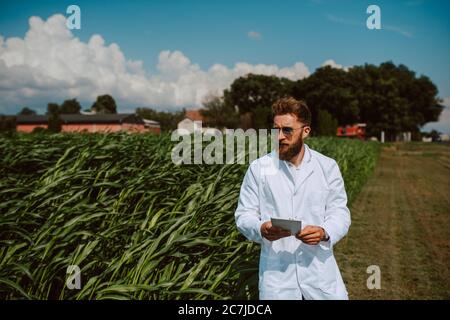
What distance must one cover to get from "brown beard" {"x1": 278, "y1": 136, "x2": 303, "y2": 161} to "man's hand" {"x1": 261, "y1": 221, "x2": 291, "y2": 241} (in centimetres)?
47

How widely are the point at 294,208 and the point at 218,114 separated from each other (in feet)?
184

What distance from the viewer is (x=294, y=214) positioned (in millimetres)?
2596

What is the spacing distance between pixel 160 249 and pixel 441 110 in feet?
315

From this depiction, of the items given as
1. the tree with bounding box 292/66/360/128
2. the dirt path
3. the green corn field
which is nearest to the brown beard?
the green corn field

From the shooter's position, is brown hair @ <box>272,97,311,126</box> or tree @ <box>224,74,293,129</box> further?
tree @ <box>224,74,293,129</box>

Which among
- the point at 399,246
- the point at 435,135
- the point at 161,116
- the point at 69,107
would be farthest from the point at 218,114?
the point at 435,135

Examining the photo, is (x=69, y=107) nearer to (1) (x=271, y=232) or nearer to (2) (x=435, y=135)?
(2) (x=435, y=135)

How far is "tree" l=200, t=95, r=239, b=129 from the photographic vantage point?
5559cm

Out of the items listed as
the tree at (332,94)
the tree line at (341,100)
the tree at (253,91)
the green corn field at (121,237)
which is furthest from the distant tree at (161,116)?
the green corn field at (121,237)

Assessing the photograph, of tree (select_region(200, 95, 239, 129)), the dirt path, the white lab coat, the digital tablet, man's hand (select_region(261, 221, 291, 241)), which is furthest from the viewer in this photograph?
tree (select_region(200, 95, 239, 129))

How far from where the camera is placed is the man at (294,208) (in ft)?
8.38

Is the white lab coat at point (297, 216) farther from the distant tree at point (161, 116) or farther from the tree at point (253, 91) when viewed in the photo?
the tree at point (253, 91)

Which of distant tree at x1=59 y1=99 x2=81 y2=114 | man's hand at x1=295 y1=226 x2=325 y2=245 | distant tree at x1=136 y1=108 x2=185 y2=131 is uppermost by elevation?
distant tree at x1=59 y1=99 x2=81 y2=114

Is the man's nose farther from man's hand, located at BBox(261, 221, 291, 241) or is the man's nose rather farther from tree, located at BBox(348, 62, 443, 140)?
tree, located at BBox(348, 62, 443, 140)
